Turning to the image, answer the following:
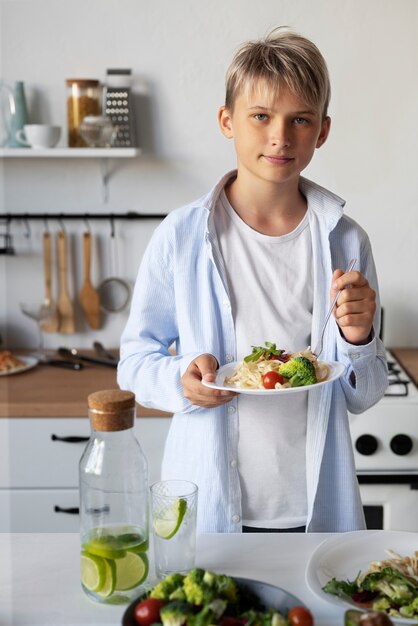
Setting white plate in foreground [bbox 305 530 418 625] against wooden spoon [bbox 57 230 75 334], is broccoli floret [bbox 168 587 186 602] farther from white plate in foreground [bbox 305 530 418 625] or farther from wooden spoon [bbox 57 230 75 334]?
wooden spoon [bbox 57 230 75 334]

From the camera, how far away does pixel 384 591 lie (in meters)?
1.00

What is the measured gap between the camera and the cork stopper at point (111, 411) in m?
0.99

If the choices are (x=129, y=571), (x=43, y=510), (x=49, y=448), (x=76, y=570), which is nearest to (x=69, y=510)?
(x=43, y=510)

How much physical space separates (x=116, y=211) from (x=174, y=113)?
14.6 inches

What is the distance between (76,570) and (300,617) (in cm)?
36

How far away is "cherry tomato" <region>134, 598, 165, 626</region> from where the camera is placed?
87cm

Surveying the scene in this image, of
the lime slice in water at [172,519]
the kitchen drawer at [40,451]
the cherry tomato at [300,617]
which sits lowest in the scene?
the kitchen drawer at [40,451]

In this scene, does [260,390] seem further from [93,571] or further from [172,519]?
[93,571]

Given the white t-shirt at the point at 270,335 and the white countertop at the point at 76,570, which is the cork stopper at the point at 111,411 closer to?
the white countertop at the point at 76,570

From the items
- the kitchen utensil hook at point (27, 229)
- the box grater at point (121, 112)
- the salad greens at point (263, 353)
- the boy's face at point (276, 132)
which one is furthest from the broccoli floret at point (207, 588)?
the kitchen utensil hook at point (27, 229)

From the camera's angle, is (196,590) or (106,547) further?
(106,547)

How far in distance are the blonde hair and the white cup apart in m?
1.18

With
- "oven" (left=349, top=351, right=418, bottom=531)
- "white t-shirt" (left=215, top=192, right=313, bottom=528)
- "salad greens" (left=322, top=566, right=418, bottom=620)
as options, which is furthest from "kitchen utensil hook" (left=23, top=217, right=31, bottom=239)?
"salad greens" (left=322, top=566, right=418, bottom=620)

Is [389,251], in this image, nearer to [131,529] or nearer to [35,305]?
[35,305]
